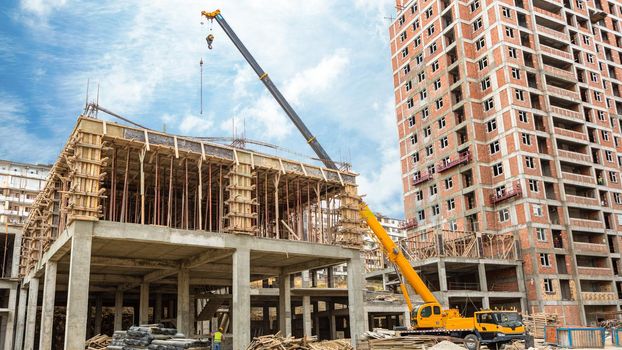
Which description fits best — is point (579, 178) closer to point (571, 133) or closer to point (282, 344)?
point (571, 133)

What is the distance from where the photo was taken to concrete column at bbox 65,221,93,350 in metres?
22.4

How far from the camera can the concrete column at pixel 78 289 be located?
22.4m

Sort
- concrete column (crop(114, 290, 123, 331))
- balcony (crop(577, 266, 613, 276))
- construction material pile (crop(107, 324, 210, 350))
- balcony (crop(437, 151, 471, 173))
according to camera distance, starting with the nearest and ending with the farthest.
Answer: construction material pile (crop(107, 324, 210, 350)), concrete column (crop(114, 290, 123, 331)), balcony (crop(577, 266, 613, 276)), balcony (crop(437, 151, 471, 173))

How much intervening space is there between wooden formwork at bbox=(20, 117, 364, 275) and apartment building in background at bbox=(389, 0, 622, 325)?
57.3 ft

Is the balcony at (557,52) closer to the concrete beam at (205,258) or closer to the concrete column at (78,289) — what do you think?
the concrete beam at (205,258)

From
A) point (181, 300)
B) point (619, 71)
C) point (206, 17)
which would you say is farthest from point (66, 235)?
point (619, 71)

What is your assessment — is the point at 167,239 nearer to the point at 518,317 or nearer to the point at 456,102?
the point at 518,317

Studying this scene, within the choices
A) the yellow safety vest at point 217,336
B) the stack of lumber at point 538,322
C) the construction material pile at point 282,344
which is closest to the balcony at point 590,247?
the stack of lumber at point 538,322

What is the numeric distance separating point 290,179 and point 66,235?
1314cm

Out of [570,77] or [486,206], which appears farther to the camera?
[570,77]

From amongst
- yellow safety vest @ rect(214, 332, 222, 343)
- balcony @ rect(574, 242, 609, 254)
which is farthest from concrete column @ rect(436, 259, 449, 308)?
yellow safety vest @ rect(214, 332, 222, 343)

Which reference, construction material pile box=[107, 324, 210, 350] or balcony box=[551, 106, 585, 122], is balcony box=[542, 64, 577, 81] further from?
construction material pile box=[107, 324, 210, 350]

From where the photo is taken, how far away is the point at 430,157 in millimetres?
60938

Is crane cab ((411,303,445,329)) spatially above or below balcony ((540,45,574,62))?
below
